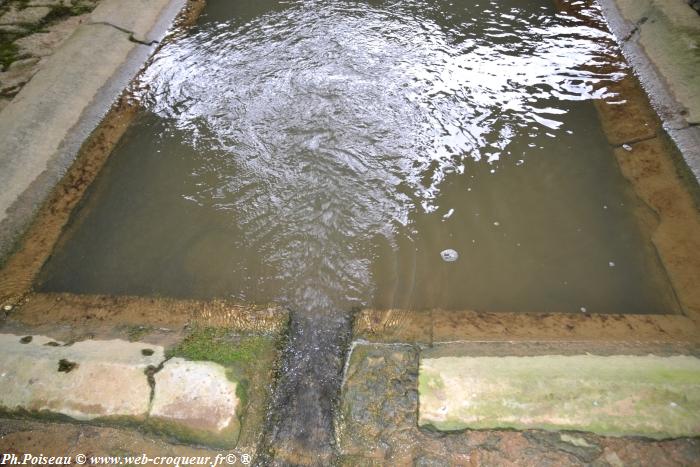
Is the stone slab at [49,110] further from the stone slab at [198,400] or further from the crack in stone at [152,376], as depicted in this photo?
the stone slab at [198,400]

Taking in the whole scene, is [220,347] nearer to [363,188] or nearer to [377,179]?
[363,188]

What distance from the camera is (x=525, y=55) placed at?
3.75m

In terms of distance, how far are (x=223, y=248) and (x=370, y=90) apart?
1770mm

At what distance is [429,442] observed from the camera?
180 cm

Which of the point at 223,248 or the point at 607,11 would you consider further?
the point at 607,11

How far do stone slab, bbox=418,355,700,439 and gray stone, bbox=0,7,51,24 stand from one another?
4.96 metres

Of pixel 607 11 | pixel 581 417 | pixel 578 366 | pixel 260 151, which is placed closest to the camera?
pixel 581 417

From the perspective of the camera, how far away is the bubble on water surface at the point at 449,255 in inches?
98.6

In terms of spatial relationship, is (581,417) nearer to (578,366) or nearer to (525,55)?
(578,366)

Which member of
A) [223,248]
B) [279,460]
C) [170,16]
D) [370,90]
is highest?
[170,16]

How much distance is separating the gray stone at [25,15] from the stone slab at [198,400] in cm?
418

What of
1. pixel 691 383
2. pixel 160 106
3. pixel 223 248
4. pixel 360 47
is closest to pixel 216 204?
pixel 223 248

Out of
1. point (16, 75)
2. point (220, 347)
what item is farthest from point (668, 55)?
point (16, 75)

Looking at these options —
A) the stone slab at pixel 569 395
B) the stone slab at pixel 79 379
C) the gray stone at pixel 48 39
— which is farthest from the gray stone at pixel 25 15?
the stone slab at pixel 569 395
